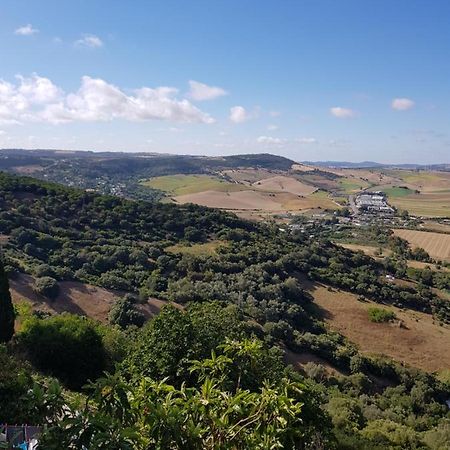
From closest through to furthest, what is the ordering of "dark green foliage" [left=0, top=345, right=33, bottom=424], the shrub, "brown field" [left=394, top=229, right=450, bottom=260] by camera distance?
"dark green foliage" [left=0, top=345, right=33, bottom=424] < the shrub < "brown field" [left=394, top=229, right=450, bottom=260]

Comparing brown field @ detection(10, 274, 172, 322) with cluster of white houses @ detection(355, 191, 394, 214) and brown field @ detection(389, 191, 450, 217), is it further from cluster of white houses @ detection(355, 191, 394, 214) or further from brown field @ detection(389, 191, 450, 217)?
brown field @ detection(389, 191, 450, 217)

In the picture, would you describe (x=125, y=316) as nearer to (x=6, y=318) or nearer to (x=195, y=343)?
(x=6, y=318)

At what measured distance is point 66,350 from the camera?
2061 centimetres

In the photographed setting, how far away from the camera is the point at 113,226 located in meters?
62.0

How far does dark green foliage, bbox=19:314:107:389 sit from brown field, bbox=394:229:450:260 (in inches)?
3305

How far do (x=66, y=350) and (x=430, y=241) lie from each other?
3904 inches

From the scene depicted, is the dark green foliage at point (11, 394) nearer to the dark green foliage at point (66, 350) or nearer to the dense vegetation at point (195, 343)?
the dense vegetation at point (195, 343)

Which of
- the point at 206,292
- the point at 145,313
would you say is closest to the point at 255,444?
the point at 145,313

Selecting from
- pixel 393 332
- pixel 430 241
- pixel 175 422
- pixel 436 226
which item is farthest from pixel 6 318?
pixel 436 226

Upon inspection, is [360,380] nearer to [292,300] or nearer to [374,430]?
[374,430]

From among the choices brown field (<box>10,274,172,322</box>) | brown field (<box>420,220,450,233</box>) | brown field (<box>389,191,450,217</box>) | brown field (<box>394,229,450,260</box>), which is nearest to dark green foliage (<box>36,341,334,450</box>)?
brown field (<box>10,274,172,322</box>)

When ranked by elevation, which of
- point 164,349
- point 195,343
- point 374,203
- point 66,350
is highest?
point 195,343

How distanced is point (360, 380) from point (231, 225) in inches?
1660

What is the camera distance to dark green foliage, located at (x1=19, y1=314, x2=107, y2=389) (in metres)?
20.2
